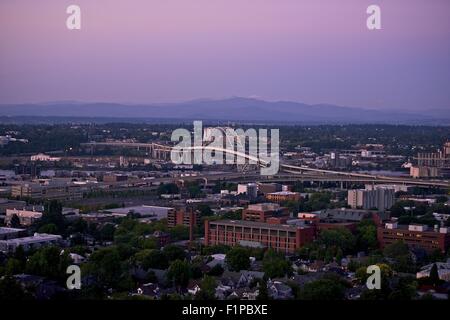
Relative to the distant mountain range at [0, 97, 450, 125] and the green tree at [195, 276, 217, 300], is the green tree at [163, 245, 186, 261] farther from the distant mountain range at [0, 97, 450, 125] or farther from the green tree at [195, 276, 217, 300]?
the distant mountain range at [0, 97, 450, 125]

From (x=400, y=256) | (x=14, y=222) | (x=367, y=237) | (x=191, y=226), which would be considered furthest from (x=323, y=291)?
(x=14, y=222)

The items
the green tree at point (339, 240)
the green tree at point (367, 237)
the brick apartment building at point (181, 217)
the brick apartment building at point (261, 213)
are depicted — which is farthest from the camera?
the brick apartment building at point (261, 213)

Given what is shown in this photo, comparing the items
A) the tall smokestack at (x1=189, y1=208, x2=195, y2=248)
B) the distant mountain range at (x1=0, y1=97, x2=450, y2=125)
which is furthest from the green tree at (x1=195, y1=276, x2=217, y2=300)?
the distant mountain range at (x1=0, y1=97, x2=450, y2=125)

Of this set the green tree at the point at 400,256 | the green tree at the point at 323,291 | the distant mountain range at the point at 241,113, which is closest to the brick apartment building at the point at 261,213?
the green tree at the point at 400,256

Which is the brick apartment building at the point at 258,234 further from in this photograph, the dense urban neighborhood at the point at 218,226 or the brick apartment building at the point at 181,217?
the brick apartment building at the point at 181,217

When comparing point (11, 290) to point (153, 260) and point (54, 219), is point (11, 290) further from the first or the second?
A: point (54, 219)

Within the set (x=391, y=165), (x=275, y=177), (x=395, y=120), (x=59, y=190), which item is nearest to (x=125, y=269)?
(x=59, y=190)

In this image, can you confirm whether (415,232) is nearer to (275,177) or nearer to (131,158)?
(275,177)
